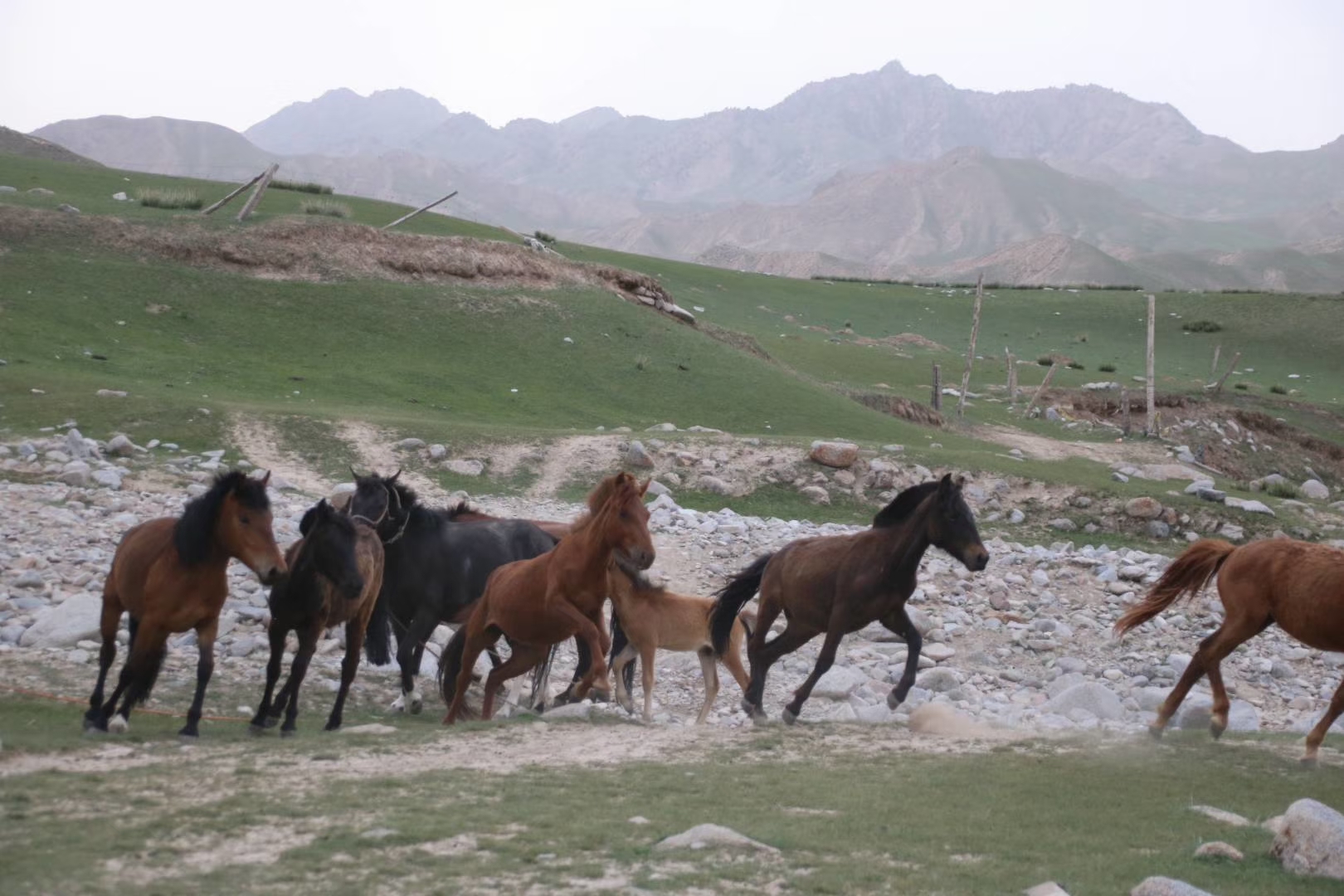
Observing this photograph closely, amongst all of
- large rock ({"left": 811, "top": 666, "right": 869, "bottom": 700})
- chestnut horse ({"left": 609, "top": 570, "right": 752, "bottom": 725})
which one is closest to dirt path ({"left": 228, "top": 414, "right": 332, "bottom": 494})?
large rock ({"left": 811, "top": 666, "right": 869, "bottom": 700})

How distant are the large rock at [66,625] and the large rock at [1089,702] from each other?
9.56 meters

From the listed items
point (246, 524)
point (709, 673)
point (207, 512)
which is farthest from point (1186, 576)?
point (207, 512)

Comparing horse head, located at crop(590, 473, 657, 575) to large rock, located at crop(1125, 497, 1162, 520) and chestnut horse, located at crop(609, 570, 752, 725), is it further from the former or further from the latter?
large rock, located at crop(1125, 497, 1162, 520)

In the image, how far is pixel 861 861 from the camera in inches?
244

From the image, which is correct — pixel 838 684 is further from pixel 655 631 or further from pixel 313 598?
pixel 313 598

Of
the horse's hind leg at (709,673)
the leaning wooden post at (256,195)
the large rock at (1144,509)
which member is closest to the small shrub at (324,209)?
the leaning wooden post at (256,195)

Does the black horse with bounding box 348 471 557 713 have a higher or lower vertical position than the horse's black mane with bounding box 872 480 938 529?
lower

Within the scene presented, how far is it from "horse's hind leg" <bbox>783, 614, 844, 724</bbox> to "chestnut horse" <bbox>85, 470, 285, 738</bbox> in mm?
4509

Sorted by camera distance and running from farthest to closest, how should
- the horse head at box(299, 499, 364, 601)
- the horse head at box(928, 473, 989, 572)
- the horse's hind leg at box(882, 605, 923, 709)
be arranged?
the horse's hind leg at box(882, 605, 923, 709), the horse head at box(928, 473, 989, 572), the horse head at box(299, 499, 364, 601)

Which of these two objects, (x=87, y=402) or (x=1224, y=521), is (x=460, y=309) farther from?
(x=1224, y=521)

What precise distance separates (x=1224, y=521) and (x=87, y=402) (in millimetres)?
19945

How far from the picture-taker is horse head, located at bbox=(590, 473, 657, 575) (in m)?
10.2

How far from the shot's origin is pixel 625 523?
10.3 metres

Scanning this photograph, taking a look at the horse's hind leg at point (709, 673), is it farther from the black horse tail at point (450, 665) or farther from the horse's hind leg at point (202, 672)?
the horse's hind leg at point (202, 672)
